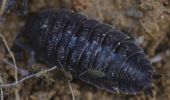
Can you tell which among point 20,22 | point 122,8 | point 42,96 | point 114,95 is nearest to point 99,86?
point 114,95

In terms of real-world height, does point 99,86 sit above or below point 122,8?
below

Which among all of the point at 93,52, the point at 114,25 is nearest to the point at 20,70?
the point at 93,52

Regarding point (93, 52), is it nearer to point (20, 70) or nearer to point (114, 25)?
point (114, 25)

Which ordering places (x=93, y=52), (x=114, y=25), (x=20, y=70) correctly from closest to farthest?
(x=93, y=52) < (x=20, y=70) < (x=114, y=25)

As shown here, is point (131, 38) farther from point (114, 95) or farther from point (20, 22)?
point (20, 22)

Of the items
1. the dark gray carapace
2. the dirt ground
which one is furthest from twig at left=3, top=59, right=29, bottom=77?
the dark gray carapace

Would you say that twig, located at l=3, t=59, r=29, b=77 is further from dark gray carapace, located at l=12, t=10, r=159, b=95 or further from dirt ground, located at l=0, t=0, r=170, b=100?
dark gray carapace, located at l=12, t=10, r=159, b=95
